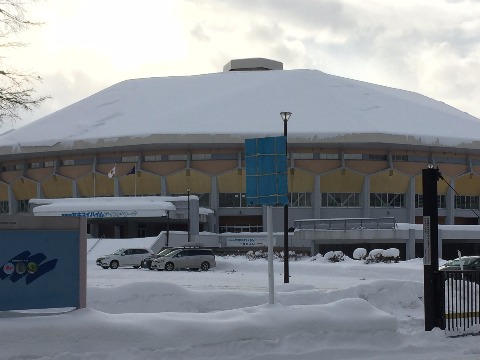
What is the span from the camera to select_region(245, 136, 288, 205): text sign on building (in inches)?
747

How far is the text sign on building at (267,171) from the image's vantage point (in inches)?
747

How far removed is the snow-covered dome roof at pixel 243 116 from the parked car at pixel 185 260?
33.5 metres

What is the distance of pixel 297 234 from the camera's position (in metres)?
66.7

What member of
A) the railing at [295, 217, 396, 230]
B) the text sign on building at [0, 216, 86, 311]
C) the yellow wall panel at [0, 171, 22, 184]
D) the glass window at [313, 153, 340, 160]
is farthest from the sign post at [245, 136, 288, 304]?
the yellow wall panel at [0, 171, 22, 184]

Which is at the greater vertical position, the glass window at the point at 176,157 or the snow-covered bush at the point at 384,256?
the glass window at the point at 176,157

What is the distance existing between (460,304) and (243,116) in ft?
245

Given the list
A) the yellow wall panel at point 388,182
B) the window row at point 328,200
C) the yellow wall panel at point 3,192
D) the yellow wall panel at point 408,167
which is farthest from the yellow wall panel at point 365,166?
the yellow wall panel at point 3,192

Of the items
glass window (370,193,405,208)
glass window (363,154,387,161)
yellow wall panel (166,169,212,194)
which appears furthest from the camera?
glass window (370,193,405,208)

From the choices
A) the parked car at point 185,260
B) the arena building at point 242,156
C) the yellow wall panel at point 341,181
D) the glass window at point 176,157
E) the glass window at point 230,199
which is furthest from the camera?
the glass window at point 230,199

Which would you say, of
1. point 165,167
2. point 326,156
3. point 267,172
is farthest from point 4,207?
point 267,172

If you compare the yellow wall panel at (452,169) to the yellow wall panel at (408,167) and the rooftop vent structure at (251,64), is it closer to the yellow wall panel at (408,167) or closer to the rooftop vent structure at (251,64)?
the yellow wall panel at (408,167)

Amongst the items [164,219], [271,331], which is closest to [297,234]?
[164,219]

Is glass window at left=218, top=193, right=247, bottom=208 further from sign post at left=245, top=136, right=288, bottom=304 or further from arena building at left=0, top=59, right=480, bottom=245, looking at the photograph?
sign post at left=245, top=136, right=288, bottom=304

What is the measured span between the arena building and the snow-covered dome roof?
224 mm
